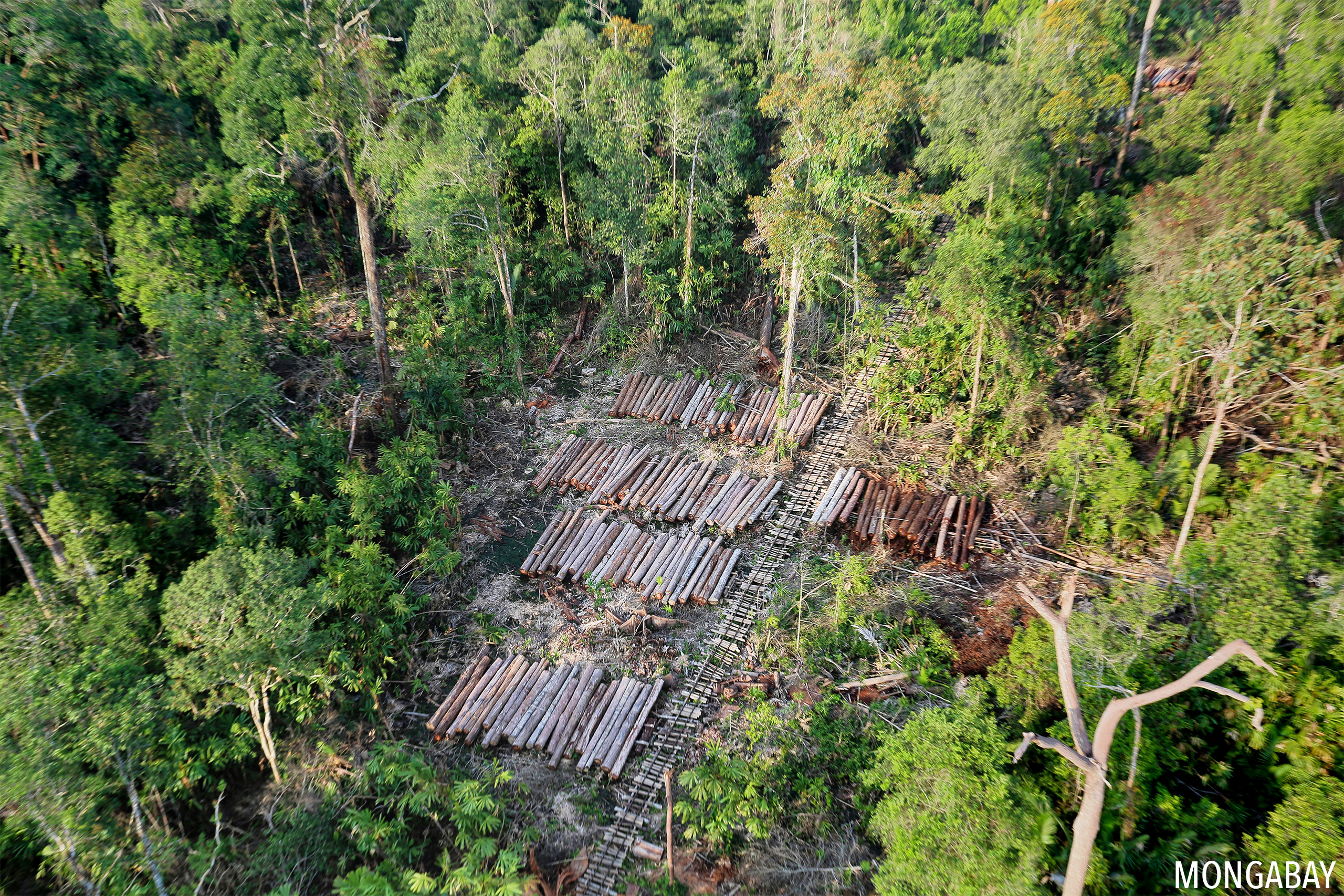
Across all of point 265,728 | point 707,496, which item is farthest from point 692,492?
point 265,728

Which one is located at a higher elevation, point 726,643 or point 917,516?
point 917,516

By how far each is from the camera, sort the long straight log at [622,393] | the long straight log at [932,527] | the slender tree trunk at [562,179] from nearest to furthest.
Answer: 1. the long straight log at [932,527]
2. the long straight log at [622,393]
3. the slender tree trunk at [562,179]

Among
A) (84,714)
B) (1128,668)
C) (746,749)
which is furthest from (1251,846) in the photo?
(84,714)

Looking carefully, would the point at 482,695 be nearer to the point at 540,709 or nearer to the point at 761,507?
the point at 540,709

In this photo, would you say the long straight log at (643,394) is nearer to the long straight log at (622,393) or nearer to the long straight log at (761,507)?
the long straight log at (622,393)

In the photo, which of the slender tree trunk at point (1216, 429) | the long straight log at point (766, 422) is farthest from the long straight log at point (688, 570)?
the slender tree trunk at point (1216, 429)

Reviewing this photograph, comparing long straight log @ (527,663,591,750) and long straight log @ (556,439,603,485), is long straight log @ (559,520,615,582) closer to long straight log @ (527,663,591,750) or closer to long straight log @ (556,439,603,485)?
long straight log @ (556,439,603,485)
